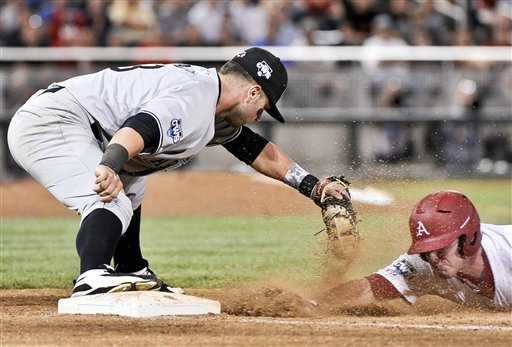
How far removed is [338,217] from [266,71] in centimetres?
115

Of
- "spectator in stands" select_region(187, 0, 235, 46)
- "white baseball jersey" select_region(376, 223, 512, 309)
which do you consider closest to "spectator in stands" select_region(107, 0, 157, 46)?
"spectator in stands" select_region(187, 0, 235, 46)

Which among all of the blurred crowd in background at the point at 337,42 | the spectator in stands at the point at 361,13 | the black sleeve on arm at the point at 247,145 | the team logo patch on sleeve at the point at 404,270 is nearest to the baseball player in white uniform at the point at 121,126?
the black sleeve on arm at the point at 247,145

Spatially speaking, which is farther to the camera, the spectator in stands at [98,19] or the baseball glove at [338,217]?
the spectator in stands at [98,19]

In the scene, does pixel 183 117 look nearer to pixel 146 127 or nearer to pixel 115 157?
pixel 146 127

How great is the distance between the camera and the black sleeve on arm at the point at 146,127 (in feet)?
19.8

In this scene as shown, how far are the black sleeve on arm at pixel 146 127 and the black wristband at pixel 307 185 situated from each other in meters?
1.64

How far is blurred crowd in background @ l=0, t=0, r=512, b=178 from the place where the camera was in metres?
18.3

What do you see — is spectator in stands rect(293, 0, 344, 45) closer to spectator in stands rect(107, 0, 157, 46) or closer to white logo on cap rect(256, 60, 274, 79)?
spectator in stands rect(107, 0, 157, 46)

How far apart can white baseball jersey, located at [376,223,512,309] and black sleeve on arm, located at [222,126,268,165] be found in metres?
1.36

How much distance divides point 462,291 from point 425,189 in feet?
30.1

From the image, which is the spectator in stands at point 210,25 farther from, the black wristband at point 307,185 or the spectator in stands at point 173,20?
the black wristband at point 307,185

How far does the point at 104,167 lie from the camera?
5.84 metres

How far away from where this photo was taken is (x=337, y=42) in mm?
18875

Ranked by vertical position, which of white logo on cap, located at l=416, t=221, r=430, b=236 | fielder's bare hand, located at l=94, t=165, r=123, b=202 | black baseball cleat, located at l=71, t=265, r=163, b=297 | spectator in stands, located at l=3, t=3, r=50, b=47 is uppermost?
spectator in stands, located at l=3, t=3, r=50, b=47
